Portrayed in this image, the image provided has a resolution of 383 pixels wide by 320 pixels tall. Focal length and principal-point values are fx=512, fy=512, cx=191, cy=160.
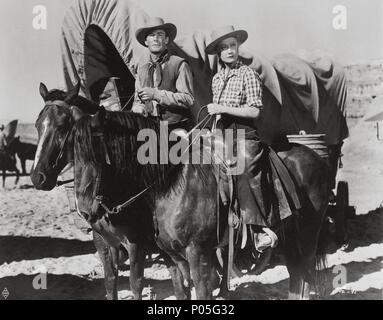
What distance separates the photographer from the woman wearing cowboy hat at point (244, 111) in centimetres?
441

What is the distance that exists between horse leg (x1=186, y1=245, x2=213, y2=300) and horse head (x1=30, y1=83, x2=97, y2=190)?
127 centimetres

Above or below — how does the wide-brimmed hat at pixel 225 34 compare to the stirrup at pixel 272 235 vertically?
above

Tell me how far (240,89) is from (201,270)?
161cm

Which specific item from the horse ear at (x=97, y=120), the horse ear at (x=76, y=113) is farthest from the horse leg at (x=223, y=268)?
the horse ear at (x=76, y=113)

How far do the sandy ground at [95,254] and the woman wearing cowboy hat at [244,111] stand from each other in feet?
5.11

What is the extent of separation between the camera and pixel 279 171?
4.75 metres

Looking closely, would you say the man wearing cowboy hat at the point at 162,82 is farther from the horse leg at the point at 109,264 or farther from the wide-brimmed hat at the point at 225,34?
the horse leg at the point at 109,264

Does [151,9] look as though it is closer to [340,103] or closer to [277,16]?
[277,16]

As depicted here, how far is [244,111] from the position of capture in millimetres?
4441

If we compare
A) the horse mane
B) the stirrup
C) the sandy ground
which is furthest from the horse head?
the sandy ground

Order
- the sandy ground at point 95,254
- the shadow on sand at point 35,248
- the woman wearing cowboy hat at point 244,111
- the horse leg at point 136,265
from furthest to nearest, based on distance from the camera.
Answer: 1. the shadow on sand at point 35,248
2. the sandy ground at point 95,254
3. the horse leg at point 136,265
4. the woman wearing cowboy hat at point 244,111
